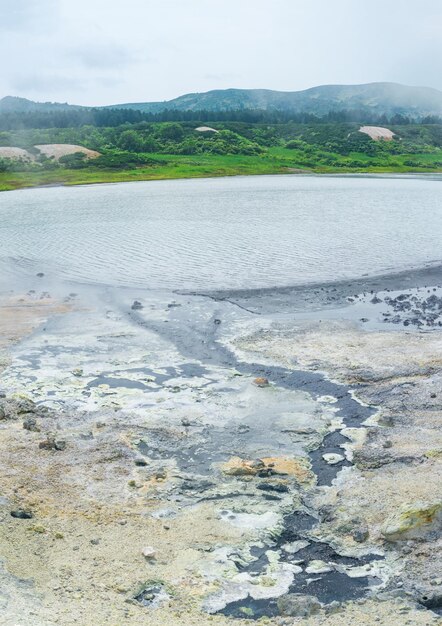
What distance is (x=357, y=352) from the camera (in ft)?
70.7

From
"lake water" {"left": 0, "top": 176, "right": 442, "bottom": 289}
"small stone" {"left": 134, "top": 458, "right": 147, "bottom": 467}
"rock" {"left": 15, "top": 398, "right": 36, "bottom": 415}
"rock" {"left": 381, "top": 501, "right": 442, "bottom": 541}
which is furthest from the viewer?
"lake water" {"left": 0, "top": 176, "right": 442, "bottom": 289}

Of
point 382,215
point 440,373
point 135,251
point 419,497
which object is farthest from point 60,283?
point 382,215

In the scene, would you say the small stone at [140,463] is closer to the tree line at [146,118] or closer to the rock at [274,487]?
the rock at [274,487]

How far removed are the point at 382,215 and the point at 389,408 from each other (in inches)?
1583

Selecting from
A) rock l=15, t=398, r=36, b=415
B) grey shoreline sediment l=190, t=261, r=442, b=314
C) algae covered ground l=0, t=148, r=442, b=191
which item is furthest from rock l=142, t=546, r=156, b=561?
algae covered ground l=0, t=148, r=442, b=191

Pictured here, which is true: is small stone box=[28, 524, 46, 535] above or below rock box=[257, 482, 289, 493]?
below

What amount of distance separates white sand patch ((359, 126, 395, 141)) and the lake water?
66.9 m

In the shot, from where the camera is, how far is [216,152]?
396ft

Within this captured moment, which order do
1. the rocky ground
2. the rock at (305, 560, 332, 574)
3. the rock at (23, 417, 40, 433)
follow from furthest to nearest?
1. the rock at (23, 417, 40, 433)
2. the rock at (305, 560, 332, 574)
3. the rocky ground

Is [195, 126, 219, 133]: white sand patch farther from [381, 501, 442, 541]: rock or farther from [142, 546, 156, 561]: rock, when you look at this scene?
[142, 546, 156, 561]: rock

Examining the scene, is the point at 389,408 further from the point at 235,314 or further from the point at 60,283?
the point at 60,283

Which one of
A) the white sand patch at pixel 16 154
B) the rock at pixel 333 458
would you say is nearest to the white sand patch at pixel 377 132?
the white sand patch at pixel 16 154

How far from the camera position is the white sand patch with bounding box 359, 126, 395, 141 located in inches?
5659

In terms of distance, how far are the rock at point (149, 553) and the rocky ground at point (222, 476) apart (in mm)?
25
